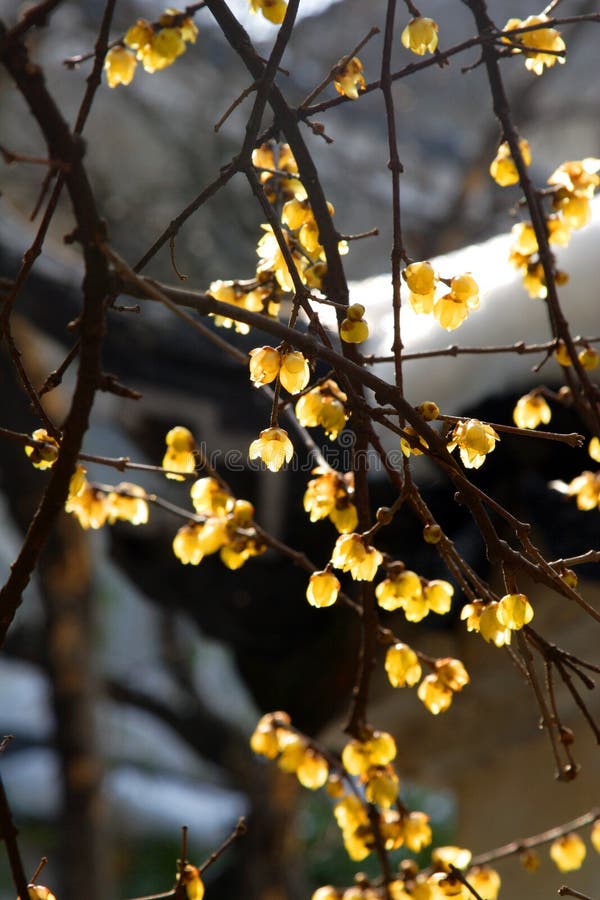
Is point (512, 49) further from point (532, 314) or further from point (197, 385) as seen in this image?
point (197, 385)

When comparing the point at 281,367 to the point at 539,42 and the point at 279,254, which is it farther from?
the point at 539,42

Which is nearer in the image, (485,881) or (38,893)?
(38,893)

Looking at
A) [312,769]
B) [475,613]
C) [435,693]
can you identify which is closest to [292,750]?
[312,769]

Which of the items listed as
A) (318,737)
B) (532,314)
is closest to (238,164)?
(532,314)

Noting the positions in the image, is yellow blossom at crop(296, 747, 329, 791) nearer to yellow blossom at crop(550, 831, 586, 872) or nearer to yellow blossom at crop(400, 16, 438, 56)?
yellow blossom at crop(550, 831, 586, 872)

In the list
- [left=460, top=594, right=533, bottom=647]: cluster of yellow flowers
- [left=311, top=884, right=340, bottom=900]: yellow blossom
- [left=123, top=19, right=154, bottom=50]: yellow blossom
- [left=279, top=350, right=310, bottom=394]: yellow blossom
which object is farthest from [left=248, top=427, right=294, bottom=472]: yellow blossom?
[left=311, top=884, right=340, bottom=900]: yellow blossom

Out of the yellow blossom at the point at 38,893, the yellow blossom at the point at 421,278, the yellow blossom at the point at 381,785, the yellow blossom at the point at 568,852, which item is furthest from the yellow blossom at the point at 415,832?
the yellow blossom at the point at 421,278
